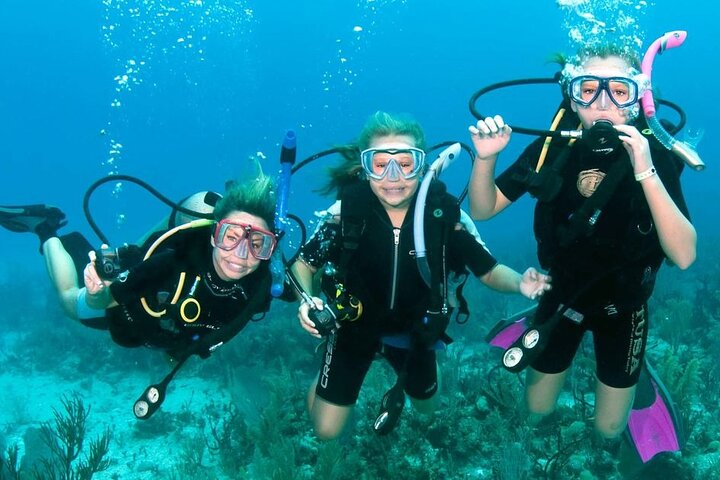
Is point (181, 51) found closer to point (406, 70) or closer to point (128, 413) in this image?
point (406, 70)

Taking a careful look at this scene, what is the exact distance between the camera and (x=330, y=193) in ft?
16.3

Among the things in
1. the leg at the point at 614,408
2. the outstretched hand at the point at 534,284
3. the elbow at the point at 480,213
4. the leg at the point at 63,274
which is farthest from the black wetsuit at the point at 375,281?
the leg at the point at 63,274

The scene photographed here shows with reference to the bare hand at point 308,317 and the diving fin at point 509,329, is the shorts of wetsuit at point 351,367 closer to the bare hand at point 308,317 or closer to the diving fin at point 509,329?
the diving fin at point 509,329

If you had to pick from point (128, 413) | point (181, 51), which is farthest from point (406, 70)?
point (128, 413)

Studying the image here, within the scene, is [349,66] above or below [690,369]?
below

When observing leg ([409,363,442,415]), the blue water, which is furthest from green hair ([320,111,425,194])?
the blue water

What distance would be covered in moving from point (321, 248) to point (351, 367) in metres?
1.27

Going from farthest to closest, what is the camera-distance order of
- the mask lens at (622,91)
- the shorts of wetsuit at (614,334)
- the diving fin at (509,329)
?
the diving fin at (509,329), the shorts of wetsuit at (614,334), the mask lens at (622,91)

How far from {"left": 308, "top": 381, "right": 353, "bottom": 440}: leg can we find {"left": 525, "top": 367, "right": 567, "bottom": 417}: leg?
186 cm

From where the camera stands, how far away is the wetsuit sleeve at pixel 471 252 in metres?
4.71

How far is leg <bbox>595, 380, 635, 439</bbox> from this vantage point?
4.71m

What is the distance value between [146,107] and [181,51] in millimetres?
53945

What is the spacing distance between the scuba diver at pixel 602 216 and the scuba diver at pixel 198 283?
2005 mm

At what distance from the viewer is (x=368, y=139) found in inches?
179
